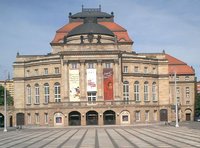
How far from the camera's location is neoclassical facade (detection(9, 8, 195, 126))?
8650 centimetres

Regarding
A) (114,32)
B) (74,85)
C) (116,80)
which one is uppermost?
(114,32)

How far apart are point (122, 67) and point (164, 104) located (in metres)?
13.9

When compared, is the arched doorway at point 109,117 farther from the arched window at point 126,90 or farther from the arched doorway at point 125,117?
the arched window at point 126,90

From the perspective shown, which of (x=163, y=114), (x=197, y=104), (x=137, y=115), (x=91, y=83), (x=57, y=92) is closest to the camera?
(x=91, y=83)

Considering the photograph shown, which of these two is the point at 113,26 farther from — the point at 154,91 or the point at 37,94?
the point at 37,94

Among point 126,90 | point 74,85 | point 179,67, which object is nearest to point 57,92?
point 74,85

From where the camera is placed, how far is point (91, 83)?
9025 centimetres

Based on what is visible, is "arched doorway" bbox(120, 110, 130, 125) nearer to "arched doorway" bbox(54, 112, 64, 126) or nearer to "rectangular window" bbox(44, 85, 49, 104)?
"arched doorway" bbox(54, 112, 64, 126)

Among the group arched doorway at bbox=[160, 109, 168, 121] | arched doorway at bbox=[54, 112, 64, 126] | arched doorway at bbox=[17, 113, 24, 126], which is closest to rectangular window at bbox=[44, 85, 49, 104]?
arched doorway at bbox=[17, 113, 24, 126]

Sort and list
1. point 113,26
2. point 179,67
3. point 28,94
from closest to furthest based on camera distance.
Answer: point 28,94, point 113,26, point 179,67

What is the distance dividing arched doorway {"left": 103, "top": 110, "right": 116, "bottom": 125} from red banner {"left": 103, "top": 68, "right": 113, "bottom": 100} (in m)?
3.51

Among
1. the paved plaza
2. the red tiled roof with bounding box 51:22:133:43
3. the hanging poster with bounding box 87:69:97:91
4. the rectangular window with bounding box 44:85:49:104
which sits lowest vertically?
the paved plaza

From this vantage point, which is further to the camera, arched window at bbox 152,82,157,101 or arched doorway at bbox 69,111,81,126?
arched window at bbox 152,82,157,101

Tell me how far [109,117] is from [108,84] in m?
6.80
